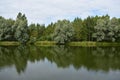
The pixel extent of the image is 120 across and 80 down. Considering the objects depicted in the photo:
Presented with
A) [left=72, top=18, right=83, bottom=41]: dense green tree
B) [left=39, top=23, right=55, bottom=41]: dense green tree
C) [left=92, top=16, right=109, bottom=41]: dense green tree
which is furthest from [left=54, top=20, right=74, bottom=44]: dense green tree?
[left=92, top=16, right=109, bottom=41]: dense green tree

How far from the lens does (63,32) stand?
222 ft

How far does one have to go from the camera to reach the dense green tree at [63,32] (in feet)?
219

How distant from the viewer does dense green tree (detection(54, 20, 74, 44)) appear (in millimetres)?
66750

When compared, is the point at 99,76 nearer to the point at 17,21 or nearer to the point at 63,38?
the point at 63,38

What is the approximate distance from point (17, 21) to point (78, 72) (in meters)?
53.6

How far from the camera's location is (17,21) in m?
71.6

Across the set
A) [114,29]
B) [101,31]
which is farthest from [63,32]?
[114,29]

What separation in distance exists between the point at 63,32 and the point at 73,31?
321 centimetres

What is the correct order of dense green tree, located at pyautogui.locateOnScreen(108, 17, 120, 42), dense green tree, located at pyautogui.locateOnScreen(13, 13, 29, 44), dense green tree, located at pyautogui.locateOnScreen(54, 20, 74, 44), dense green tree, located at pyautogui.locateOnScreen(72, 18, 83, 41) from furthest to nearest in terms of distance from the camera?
dense green tree, located at pyautogui.locateOnScreen(72, 18, 83, 41) → dense green tree, located at pyautogui.locateOnScreen(13, 13, 29, 44) → dense green tree, located at pyautogui.locateOnScreen(54, 20, 74, 44) → dense green tree, located at pyautogui.locateOnScreen(108, 17, 120, 42)

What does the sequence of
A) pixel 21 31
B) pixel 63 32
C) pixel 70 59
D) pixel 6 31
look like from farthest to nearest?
pixel 21 31 → pixel 6 31 → pixel 63 32 → pixel 70 59

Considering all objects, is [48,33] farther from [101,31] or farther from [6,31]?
[101,31]

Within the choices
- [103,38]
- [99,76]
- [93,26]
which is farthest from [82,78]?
[93,26]

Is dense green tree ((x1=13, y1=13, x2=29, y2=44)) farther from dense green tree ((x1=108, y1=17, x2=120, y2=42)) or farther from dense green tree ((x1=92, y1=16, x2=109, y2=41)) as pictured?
dense green tree ((x1=108, y1=17, x2=120, y2=42))

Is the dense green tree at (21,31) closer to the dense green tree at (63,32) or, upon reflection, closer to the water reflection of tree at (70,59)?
the dense green tree at (63,32)
